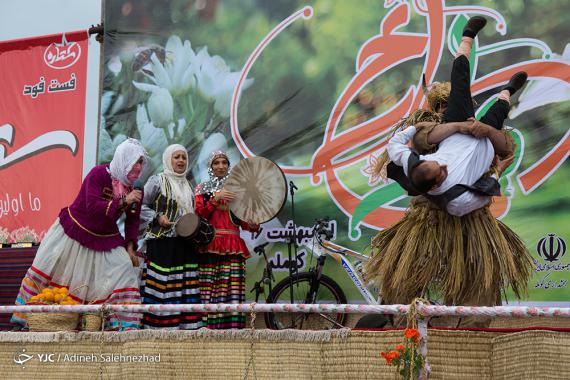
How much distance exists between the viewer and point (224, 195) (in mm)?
5527

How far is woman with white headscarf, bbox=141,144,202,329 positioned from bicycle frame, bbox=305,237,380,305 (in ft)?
3.18

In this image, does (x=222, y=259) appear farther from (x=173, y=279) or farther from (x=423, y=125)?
(x=423, y=125)

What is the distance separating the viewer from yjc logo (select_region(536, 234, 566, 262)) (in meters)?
5.09

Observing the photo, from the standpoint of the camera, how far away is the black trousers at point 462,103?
148 inches

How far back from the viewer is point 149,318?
5309 millimetres

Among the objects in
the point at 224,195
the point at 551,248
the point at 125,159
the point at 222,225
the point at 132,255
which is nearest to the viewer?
the point at 551,248

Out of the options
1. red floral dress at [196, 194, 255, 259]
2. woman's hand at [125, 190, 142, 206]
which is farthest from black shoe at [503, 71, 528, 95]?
woman's hand at [125, 190, 142, 206]

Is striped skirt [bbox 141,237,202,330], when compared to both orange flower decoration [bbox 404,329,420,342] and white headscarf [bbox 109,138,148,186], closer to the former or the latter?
white headscarf [bbox 109,138,148,186]

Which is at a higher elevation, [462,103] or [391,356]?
[462,103]

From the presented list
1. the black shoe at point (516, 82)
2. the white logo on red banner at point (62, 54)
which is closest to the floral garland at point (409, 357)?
the black shoe at point (516, 82)

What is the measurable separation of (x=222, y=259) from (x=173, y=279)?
40 cm

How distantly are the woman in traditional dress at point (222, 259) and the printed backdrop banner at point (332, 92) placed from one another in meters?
0.53

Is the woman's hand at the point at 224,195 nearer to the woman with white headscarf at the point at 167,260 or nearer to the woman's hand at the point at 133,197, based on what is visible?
the woman with white headscarf at the point at 167,260

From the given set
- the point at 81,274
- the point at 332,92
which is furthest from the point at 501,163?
the point at 81,274
